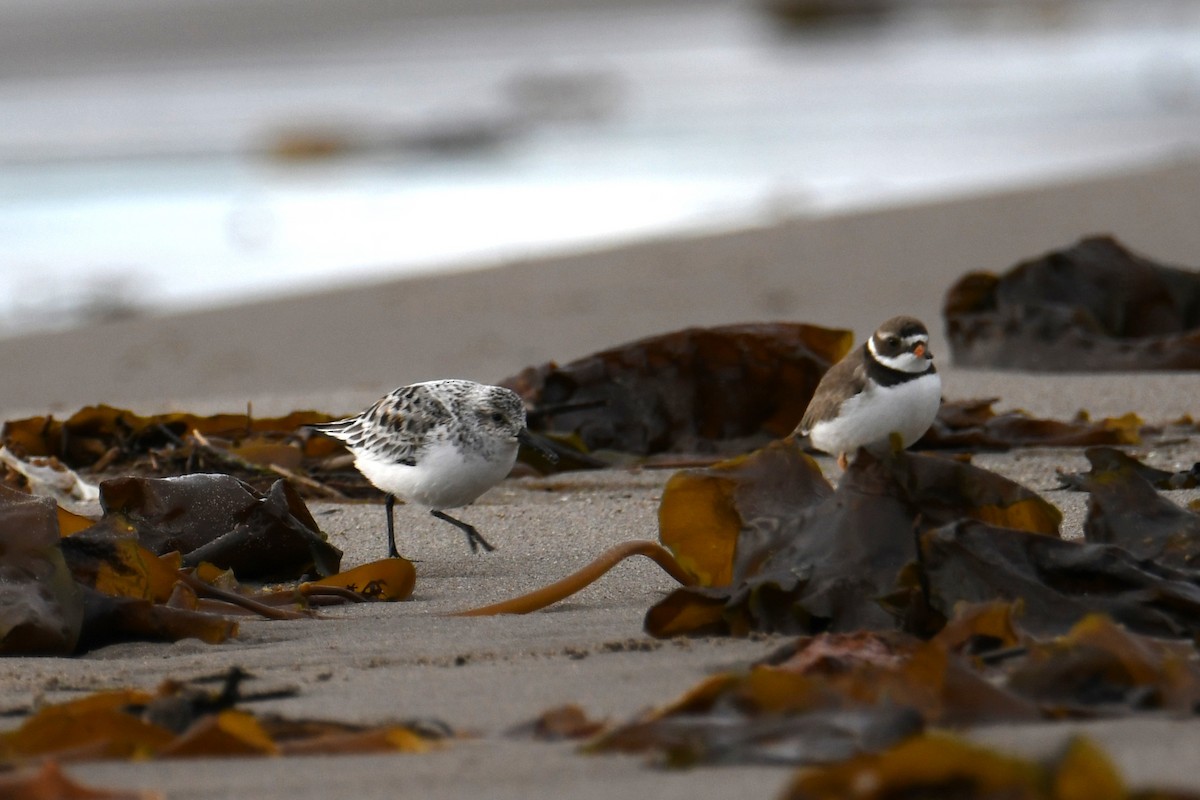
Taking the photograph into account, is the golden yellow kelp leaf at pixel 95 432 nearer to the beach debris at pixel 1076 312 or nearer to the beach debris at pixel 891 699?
the beach debris at pixel 1076 312

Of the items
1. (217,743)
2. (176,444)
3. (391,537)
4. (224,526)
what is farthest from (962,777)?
(176,444)

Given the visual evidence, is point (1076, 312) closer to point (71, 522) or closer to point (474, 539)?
point (474, 539)

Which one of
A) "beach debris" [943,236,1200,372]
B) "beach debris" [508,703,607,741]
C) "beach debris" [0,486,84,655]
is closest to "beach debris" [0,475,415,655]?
"beach debris" [0,486,84,655]

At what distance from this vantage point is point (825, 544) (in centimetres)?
301

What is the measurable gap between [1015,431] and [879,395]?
683mm

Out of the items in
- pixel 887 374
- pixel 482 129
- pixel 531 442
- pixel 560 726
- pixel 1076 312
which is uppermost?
pixel 482 129

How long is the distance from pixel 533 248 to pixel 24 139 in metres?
10.8

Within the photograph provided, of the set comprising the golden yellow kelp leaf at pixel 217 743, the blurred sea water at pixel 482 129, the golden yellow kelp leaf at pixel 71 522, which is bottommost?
the golden yellow kelp leaf at pixel 217 743

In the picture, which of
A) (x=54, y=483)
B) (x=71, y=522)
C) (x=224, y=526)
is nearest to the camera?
(x=71, y=522)

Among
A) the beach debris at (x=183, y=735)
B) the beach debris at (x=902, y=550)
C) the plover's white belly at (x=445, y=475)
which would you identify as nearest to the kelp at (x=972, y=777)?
the beach debris at (x=183, y=735)

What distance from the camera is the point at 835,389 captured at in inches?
191

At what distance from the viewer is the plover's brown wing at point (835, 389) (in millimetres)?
4773

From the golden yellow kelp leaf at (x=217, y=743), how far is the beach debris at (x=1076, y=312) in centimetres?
464

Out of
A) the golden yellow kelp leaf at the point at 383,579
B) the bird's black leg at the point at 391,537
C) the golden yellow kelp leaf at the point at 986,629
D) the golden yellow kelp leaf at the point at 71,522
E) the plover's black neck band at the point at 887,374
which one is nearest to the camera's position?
the golden yellow kelp leaf at the point at 986,629
